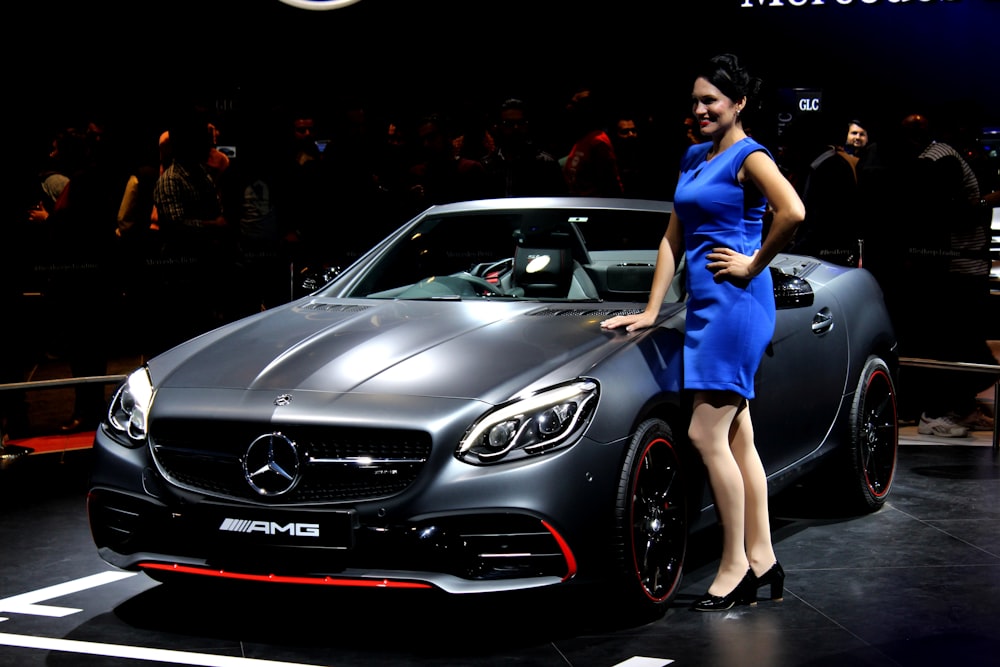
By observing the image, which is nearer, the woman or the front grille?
the front grille

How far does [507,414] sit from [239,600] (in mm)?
1424

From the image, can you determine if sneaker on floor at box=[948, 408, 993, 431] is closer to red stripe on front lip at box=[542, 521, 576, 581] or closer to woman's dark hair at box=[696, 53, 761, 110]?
woman's dark hair at box=[696, 53, 761, 110]

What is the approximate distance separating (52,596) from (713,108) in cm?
295

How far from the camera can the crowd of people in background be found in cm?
815

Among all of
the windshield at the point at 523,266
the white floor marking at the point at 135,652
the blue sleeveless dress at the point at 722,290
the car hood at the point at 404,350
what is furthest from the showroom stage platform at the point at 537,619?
the windshield at the point at 523,266

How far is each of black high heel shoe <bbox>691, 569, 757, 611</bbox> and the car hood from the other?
37.8 inches

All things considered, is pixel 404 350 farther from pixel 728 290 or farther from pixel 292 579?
pixel 728 290

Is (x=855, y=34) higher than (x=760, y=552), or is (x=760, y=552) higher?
(x=855, y=34)

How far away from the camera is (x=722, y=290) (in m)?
4.33

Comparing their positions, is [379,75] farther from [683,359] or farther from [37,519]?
[683,359]

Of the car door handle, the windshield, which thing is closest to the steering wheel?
the windshield

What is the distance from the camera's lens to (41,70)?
1363cm

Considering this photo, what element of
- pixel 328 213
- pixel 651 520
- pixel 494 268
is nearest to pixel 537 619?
pixel 651 520

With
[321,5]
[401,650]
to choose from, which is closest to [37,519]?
[401,650]
